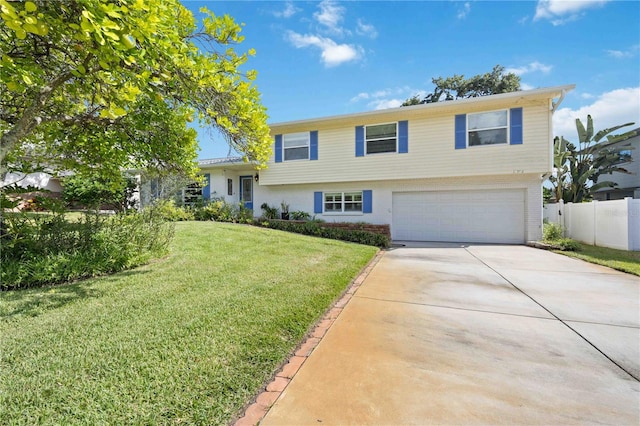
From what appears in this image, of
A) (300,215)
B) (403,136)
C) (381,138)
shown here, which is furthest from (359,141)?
(300,215)

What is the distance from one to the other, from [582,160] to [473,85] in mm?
12367

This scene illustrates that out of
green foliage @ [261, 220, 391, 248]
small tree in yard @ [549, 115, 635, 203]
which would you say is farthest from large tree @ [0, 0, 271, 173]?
small tree in yard @ [549, 115, 635, 203]

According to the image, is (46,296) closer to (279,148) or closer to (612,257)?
(279,148)

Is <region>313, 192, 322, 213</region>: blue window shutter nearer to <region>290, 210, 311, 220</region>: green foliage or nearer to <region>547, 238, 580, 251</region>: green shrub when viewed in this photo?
<region>290, 210, 311, 220</region>: green foliage

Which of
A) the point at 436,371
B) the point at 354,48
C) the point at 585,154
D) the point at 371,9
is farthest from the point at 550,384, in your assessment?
the point at 585,154

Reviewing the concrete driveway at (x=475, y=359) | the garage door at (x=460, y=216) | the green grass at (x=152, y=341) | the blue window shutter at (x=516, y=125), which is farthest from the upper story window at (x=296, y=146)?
the concrete driveway at (x=475, y=359)

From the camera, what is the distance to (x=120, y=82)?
9.49 ft

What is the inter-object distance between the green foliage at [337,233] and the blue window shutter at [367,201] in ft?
7.74

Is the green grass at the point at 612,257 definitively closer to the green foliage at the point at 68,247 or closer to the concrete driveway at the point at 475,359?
the concrete driveway at the point at 475,359

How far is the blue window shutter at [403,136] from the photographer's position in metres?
11.7

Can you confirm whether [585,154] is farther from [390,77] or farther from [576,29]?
[390,77]

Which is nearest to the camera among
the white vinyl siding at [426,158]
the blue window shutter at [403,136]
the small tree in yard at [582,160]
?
the white vinyl siding at [426,158]

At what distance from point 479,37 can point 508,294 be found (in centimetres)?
845

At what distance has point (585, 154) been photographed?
15.0 m
